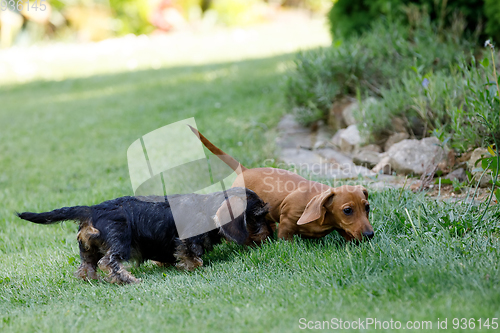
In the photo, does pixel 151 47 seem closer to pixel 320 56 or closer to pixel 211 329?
pixel 320 56

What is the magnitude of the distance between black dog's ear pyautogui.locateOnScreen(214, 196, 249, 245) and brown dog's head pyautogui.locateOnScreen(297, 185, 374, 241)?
419mm

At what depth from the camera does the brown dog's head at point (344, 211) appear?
2.99m

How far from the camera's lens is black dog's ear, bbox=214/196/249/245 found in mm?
3236

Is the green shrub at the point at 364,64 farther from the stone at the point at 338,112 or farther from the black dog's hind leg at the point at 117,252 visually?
the black dog's hind leg at the point at 117,252

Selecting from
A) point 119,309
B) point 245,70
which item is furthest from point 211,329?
point 245,70

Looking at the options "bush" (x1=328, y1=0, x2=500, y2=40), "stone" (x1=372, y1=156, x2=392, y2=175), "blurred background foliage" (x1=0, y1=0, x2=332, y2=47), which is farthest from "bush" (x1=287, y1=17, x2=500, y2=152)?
"blurred background foliage" (x1=0, y1=0, x2=332, y2=47)

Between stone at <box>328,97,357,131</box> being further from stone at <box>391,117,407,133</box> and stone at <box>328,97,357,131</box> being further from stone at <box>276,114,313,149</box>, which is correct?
stone at <box>391,117,407,133</box>

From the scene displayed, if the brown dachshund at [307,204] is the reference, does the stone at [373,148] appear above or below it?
below

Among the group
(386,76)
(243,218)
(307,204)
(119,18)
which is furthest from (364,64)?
(119,18)

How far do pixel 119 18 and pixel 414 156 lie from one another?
51.9 feet

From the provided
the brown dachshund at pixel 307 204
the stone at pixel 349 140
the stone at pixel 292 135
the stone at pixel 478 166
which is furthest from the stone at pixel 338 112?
the brown dachshund at pixel 307 204

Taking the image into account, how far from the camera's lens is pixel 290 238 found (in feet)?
11.0

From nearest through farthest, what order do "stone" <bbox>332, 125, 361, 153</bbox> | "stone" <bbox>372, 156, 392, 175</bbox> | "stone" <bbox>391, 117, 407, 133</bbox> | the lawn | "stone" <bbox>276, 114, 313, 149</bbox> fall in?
the lawn < "stone" <bbox>372, 156, 392, 175</bbox> < "stone" <bbox>391, 117, 407, 133</bbox> < "stone" <bbox>332, 125, 361, 153</bbox> < "stone" <bbox>276, 114, 313, 149</bbox>

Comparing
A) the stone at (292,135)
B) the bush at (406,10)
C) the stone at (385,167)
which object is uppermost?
the bush at (406,10)
